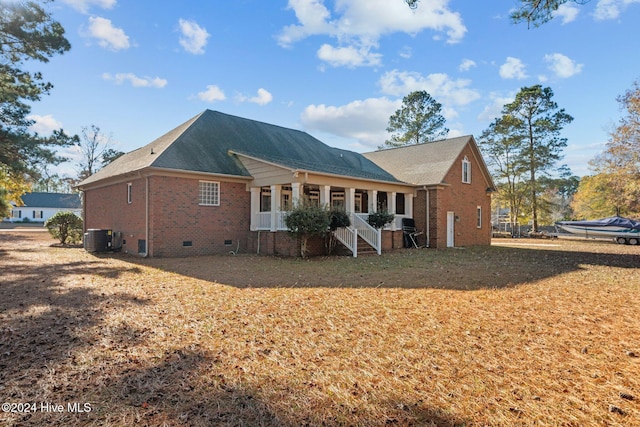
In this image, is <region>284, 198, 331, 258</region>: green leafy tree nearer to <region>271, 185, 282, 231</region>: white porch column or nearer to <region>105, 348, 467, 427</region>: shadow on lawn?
<region>271, 185, 282, 231</region>: white porch column

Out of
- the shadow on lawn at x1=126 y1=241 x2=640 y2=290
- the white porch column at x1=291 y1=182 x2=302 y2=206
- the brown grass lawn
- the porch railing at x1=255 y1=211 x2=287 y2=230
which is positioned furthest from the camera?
the porch railing at x1=255 y1=211 x2=287 y2=230

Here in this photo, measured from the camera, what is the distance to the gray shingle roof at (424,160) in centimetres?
2131

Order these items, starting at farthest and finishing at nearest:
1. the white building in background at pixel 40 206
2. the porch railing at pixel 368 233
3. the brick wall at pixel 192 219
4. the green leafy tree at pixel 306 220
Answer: the white building in background at pixel 40 206 → the porch railing at pixel 368 233 → the brick wall at pixel 192 219 → the green leafy tree at pixel 306 220

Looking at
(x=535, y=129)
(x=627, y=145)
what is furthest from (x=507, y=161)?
(x=627, y=145)

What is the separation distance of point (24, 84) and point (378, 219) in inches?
722

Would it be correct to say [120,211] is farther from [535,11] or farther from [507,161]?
[507,161]

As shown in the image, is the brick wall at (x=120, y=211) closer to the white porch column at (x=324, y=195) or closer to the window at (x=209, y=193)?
the window at (x=209, y=193)

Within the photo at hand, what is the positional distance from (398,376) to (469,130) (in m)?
41.0

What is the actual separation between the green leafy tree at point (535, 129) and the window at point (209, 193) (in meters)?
33.5

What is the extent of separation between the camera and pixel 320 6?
1264cm

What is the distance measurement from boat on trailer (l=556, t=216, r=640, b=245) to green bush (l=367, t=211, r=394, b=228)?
23.6 meters

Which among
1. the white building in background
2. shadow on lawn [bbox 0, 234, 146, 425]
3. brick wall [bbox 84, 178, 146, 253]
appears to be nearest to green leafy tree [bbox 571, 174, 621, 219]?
brick wall [bbox 84, 178, 146, 253]

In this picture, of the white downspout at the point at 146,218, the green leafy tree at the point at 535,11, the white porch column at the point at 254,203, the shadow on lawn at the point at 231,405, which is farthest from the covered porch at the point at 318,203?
the shadow on lawn at the point at 231,405

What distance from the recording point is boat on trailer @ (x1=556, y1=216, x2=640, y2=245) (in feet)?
93.5
